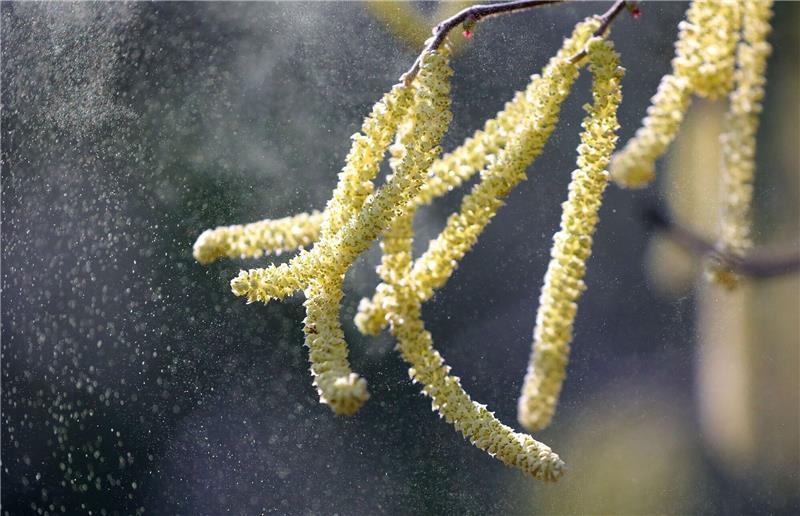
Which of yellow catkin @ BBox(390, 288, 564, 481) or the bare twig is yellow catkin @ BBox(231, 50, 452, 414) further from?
the bare twig

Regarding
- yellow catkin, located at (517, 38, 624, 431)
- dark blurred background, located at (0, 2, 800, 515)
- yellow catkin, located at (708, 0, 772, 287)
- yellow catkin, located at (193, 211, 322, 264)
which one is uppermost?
yellow catkin, located at (708, 0, 772, 287)

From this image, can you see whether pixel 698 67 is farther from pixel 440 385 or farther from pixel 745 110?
pixel 440 385

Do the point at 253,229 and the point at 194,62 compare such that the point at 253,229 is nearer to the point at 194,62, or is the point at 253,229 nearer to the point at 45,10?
the point at 194,62

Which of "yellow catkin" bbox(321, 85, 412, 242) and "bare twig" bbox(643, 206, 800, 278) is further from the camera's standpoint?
"bare twig" bbox(643, 206, 800, 278)

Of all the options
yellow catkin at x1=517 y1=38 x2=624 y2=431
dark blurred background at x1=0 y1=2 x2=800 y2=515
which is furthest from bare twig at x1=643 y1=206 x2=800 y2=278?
yellow catkin at x1=517 y1=38 x2=624 y2=431

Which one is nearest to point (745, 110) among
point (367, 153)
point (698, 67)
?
point (698, 67)

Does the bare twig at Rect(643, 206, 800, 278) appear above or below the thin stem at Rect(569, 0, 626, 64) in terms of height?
below
